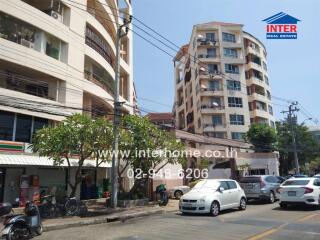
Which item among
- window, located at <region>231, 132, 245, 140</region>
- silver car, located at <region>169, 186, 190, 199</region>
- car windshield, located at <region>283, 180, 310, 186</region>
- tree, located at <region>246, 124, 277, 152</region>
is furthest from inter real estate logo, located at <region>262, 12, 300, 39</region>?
window, located at <region>231, 132, 245, 140</region>

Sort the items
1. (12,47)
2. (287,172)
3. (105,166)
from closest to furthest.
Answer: (12,47) < (105,166) < (287,172)

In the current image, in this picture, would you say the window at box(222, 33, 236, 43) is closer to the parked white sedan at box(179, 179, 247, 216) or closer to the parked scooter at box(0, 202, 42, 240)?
the parked white sedan at box(179, 179, 247, 216)

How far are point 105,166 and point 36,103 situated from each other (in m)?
7.96

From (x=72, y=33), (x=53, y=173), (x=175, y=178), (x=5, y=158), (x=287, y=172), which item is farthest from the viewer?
(x=287, y=172)

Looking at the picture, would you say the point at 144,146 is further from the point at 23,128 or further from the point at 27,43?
the point at 27,43

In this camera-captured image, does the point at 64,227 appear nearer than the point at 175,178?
Yes

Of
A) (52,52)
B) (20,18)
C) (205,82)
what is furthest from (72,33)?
(205,82)

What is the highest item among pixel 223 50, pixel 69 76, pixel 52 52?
pixel 223 50

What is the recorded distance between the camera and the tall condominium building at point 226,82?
166ft

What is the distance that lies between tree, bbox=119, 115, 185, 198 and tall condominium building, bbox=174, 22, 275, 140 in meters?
30.3

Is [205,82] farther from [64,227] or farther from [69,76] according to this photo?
[64,227]

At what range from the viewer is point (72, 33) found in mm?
22656

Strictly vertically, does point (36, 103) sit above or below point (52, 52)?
below

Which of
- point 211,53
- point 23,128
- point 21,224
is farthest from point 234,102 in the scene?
point 21,224
